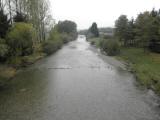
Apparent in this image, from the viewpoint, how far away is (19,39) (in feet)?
78.6

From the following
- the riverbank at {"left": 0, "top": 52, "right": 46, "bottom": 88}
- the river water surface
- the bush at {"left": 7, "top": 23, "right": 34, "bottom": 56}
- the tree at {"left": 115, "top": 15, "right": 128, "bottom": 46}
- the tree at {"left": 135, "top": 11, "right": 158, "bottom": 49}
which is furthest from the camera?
the tree at {"left": 115, "top": 15, "right": 128, "bottom": 46}

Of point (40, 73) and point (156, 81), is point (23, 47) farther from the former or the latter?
point (156, 81)

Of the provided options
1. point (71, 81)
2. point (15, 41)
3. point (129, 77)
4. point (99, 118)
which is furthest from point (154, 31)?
point (99, 118)

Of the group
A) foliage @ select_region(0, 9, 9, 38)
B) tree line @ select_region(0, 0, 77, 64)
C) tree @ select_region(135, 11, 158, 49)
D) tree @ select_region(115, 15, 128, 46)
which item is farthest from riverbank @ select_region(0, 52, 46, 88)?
tree @ select_region(115, 15, 128, 46)

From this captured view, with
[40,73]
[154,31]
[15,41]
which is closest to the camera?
[40,73]

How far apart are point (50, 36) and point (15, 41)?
61.4 ft

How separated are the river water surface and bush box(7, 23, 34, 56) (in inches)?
207

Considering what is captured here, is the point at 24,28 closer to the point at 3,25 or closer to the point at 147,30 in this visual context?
the point at 3,25

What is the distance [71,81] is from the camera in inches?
705

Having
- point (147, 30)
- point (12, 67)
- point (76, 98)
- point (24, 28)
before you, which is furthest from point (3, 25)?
point (147, 30)

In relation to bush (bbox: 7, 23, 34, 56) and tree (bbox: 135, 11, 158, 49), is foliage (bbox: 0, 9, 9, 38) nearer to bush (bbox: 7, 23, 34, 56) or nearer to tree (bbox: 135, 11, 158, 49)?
bush (bbox: 7, 23, 34, 56)

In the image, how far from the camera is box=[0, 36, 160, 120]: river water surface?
11289 mm

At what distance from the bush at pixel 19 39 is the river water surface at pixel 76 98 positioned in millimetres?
5263

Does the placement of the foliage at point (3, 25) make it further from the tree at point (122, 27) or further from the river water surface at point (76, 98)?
the tree at point (122, 27)
